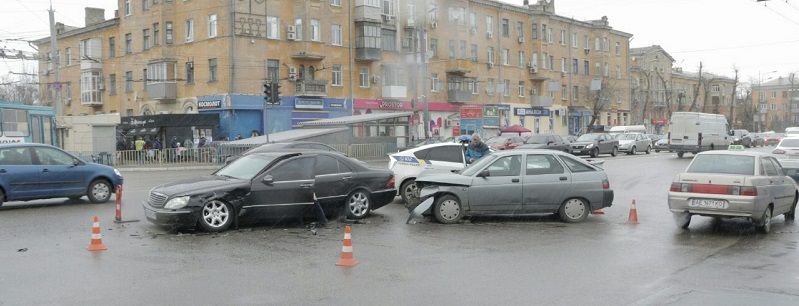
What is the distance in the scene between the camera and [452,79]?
54938 millimetres

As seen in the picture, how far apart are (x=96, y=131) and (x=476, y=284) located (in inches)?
1225

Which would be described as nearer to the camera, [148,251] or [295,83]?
[148,251]

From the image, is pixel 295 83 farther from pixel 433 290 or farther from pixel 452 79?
pixel 433 290

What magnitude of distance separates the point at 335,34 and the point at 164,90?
11.9 m

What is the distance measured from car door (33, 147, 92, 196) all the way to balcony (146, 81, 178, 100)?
98.1 ft

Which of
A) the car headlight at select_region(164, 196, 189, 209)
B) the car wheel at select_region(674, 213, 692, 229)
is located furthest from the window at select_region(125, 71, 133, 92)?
the car wheel at select_region(674, 213, 692, 229)

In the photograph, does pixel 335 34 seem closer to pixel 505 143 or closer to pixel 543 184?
pixel 505 143

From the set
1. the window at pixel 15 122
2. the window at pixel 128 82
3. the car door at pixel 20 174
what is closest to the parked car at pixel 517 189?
the car door at pixel 20 174

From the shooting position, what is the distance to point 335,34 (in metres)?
46.6

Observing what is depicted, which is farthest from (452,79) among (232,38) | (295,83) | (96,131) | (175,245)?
(175,245)

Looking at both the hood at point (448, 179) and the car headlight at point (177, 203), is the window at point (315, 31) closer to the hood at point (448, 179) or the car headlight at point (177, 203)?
the hood at point (448, 179)

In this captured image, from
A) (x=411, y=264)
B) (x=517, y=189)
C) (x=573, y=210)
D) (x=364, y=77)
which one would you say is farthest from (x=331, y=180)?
(x=364, y=77)

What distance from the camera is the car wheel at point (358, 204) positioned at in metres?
12.4

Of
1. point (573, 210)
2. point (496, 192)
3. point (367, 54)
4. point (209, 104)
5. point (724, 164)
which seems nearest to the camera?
point (724, 164)
